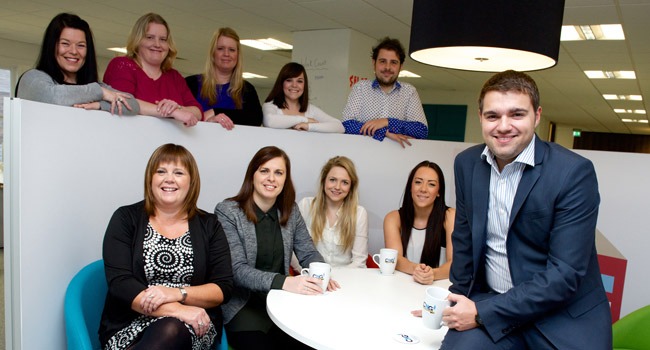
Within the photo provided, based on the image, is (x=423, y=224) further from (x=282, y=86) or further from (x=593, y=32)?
(x=593, y=32)

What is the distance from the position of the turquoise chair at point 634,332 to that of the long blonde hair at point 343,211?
1378mm

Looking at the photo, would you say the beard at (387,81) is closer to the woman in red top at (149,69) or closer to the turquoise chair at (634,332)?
the woman in red top at (149,69)

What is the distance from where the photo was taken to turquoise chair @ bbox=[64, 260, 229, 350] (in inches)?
67.7

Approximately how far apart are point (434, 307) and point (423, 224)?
1258 mm

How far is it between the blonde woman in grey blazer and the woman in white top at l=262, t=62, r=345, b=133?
0.78 meters

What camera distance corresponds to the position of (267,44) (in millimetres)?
8125

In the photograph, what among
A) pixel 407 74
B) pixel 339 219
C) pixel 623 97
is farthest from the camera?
pixel 623 97

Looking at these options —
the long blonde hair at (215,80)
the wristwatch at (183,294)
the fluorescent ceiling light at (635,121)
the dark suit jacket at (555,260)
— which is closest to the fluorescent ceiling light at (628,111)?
the fluorescent ceiling light at (635,121)

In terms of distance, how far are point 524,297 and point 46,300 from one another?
178 centimetres

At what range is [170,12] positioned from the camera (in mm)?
6312

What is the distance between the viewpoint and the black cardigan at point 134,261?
183cm

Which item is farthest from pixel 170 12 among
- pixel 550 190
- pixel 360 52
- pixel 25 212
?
pixel 550 190

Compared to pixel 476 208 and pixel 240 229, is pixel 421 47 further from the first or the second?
pixel 240 229

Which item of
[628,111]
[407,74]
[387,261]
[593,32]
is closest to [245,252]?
[387,261]
